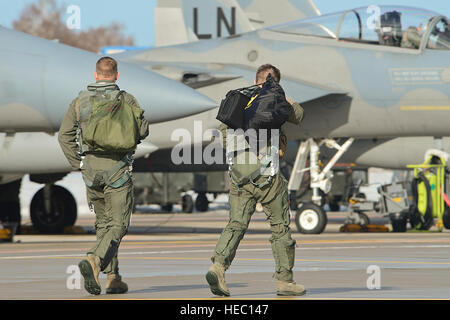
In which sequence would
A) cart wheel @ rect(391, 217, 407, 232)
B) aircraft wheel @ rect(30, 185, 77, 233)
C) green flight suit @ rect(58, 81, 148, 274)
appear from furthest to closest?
aircraft wheel @ rect(30, 185, 77, 233)
cart wheel @ rect(391, 217, 407, 232)
green flight suit @ rect(58, 81, 148, 274)

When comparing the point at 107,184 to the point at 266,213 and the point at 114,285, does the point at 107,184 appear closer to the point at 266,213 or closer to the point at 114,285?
the point at 114,285

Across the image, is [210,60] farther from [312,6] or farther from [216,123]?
[312,6]

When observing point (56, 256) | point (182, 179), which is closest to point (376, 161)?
point (56, 256)

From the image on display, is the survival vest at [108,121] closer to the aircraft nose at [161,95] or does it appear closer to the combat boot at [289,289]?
the combat boot at [289,289]

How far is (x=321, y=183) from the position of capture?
1853cm

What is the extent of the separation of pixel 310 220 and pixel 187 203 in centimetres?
1800

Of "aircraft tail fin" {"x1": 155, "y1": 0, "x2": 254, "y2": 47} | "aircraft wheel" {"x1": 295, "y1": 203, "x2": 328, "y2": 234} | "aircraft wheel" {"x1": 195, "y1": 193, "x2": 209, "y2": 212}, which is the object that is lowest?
"aircraft wheel" {"x1": 195, "y1": 193, "x2": 209, "y2": 212}

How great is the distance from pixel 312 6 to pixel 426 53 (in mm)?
12309

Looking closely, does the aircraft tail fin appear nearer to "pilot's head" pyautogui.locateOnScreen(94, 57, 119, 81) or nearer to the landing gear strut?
the landing gear strut

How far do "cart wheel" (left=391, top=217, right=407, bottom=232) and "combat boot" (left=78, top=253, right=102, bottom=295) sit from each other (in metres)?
11.9

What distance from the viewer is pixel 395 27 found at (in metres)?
17.9

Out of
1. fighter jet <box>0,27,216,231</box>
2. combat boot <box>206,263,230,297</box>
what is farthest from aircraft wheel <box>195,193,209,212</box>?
combat boot <box>206,263,230,297</box>

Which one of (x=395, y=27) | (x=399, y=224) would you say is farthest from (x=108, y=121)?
(x=399, y=224)

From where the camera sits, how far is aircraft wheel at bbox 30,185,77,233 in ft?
64.2
